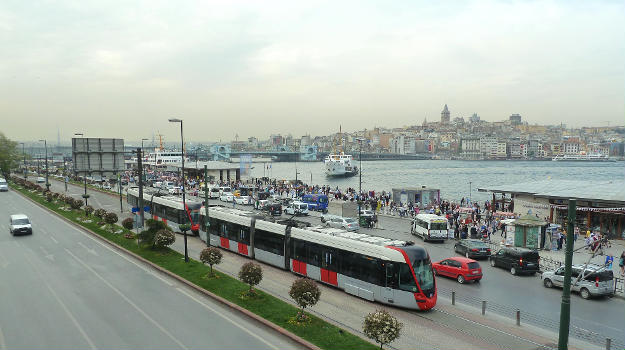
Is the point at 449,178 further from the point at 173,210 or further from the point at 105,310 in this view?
the point at 105,310

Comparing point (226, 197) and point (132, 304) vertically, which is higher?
point (132, 304)

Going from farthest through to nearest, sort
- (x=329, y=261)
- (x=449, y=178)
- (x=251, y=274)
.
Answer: (x=449, y=178), (x=329, y=261), (x=251, y=274)

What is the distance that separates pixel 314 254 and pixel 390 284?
348cm

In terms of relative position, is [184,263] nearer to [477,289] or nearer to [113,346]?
[113,346]

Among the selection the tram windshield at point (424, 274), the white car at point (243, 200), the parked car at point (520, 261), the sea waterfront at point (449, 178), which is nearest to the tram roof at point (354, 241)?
the tram windshield at point (424, 274)

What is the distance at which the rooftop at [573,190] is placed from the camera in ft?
81.9

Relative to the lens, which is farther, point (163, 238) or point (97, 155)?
point (97, 155)

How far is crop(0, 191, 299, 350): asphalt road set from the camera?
10398 mm

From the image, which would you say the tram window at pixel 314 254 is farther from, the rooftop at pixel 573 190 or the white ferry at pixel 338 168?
the white ferry at pixel 338 168

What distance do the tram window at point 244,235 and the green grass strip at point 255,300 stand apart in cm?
225

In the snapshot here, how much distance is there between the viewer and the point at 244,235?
1933 cm

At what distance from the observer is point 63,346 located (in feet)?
33.0

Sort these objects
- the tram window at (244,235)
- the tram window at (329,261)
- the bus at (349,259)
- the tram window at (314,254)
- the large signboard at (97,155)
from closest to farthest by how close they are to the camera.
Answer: the bus at (349,259) < the tram window at (329,261) < the tram window at (314,254) < the tram window at (244,235) < the large signboard at (97,155)

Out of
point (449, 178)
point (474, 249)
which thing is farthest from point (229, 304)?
point (449, 178)
